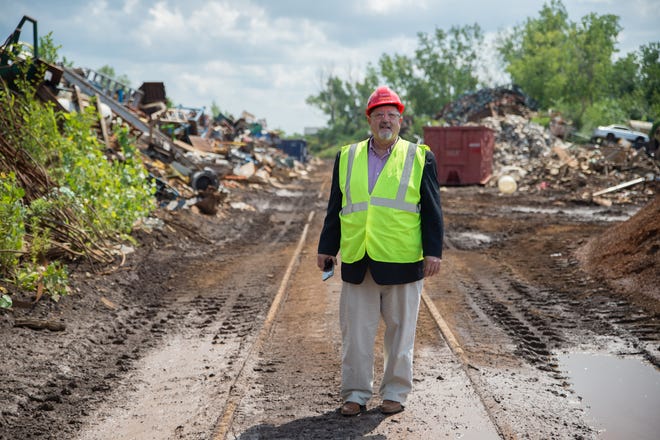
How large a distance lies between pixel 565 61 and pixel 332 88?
39.6 m

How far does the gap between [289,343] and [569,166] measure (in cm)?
2326

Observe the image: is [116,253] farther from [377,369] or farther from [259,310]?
[377,369]

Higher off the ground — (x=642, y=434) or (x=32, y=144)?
(x=32, y=144)

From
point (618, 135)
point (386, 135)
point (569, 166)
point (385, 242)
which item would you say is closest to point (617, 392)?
point (385, 242)

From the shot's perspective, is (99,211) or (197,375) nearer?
(197,375)

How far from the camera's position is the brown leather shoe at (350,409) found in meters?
4.89

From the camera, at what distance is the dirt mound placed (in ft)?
28.8

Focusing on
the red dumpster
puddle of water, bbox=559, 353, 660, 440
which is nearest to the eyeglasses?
puddle of water, bbox=559, 353, 660, 440

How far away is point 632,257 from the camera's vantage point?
9.98m

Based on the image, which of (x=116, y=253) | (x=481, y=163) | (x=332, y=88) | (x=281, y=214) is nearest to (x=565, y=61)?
(x=332, y=88)

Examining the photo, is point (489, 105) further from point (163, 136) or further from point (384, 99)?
point (384, 99)

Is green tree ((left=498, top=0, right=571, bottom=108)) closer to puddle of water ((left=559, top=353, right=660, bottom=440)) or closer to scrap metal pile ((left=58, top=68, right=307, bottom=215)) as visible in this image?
scrap metal pile ((left=58, top=68, right=307, bottom=215))

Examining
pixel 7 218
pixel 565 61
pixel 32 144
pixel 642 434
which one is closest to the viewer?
pixel 642 434

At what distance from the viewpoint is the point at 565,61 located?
252ft
